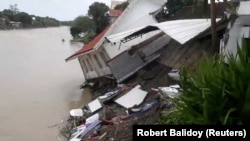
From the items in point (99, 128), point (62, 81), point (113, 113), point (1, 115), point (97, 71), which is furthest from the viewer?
point (62, 81)

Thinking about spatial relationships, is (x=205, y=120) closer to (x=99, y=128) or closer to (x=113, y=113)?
(x=99, y=128)

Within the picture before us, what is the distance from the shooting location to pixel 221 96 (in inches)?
137

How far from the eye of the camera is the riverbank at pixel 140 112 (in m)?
7.87

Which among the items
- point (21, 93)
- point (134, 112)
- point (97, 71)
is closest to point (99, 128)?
point (134, 112)

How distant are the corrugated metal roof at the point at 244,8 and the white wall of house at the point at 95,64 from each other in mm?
9333

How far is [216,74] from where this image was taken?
3.62 m

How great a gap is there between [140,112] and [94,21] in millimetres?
38244

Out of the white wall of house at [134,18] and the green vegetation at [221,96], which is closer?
the green vegetation at [221,96]

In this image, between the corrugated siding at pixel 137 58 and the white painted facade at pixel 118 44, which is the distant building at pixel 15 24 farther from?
the corrugated siding at pixel 137 58

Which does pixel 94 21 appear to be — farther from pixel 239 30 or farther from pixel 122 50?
pixel 239 30

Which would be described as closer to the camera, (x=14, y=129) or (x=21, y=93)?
(x=14, y=129)

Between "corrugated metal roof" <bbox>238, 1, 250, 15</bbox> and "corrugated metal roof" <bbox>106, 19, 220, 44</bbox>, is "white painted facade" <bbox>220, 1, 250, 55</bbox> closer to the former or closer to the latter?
"corrugated metal roof" <bbox>238, 1, 250, 15</bbox>

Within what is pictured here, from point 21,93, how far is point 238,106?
50.9ft

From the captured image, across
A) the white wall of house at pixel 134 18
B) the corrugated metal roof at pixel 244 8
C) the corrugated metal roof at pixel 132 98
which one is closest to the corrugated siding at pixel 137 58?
the white wall of house at pixel 134 18
